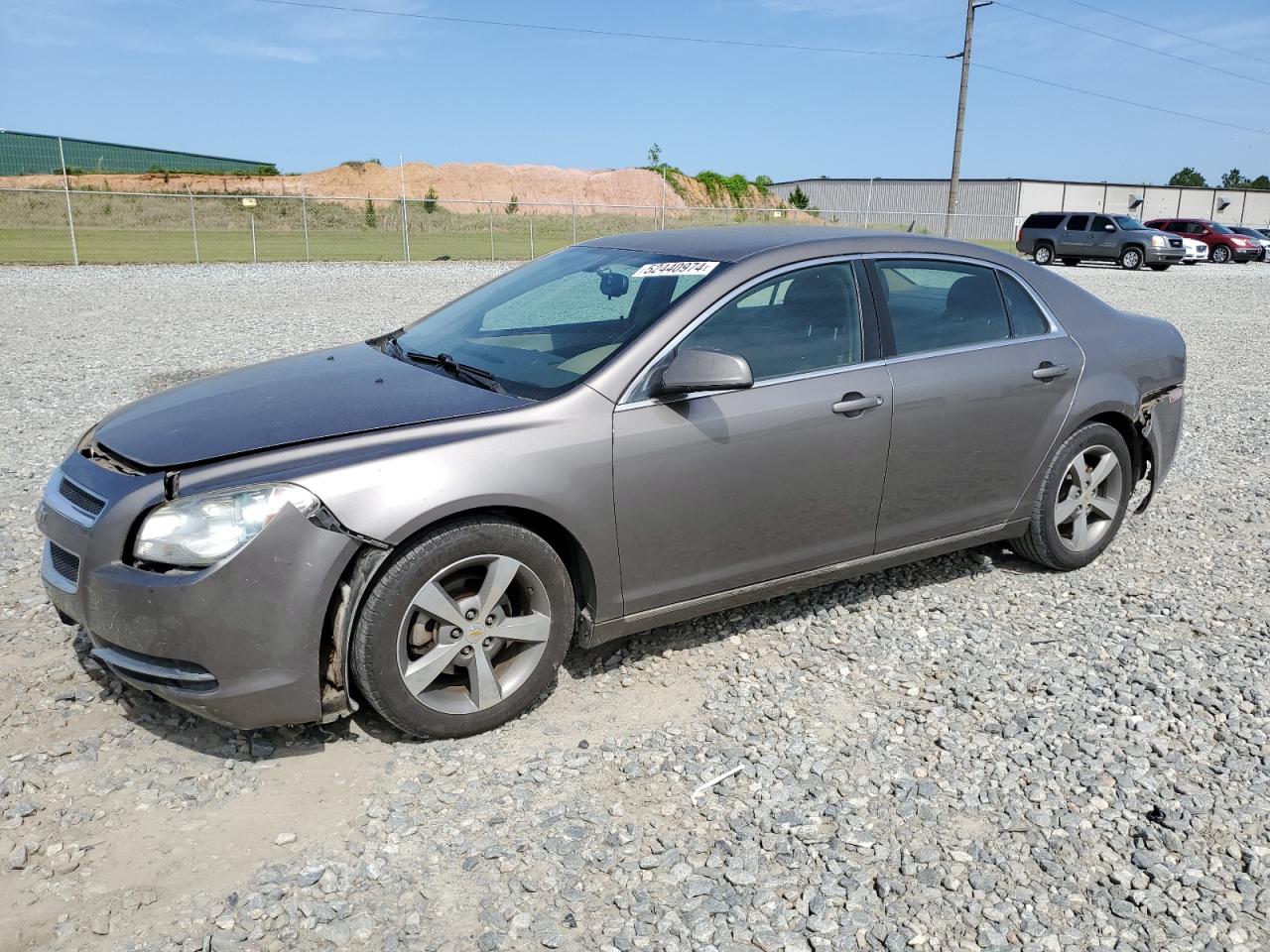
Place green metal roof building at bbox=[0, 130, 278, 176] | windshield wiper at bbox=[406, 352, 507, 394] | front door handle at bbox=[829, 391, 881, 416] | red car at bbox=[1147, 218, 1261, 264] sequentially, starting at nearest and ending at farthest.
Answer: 1. windshield wiper at bbox=[406, 352, 507, 394]
2. front door handle at bbox=[829, 391, 881, 416]
3. red car at bbox=[1147, 218, 1261, 264]
4. green metal roof building at bbox=[0, 130, 278, 176]

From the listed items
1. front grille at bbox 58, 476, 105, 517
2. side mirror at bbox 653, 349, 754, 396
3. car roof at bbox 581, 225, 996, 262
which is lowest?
front grille at bbox 58, 476, 105, 517

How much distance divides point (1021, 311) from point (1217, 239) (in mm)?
39296

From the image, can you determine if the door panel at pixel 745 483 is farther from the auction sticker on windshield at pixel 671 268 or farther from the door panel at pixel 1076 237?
the door panel at pixel 1076 237

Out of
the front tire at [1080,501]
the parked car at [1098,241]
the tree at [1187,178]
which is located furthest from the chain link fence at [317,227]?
the tree at [1187,178]

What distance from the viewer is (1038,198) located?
6419cm

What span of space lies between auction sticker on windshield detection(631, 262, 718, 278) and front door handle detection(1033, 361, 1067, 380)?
1637 millimetres

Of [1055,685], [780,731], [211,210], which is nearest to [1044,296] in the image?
[1055,685]

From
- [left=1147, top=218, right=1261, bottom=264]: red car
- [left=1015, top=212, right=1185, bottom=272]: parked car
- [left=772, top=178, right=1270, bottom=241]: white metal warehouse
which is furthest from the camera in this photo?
[left=772, top=178, right=1270, bottom=241]: white metal warehouse

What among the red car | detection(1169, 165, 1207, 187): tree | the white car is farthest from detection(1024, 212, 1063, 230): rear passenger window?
detection(1169, 165, 1207, 187): tree

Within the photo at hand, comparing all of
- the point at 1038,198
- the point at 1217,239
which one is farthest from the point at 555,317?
the point at 1038,198

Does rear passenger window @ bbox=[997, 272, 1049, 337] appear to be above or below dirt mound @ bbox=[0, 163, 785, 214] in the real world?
below

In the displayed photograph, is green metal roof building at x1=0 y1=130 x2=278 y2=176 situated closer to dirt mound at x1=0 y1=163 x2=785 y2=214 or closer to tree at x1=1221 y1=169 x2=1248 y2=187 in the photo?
dirt mound at x1=0 y1=163 x2=785 y2=214

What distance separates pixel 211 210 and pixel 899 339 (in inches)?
1960

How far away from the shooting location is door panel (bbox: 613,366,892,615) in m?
3.60
